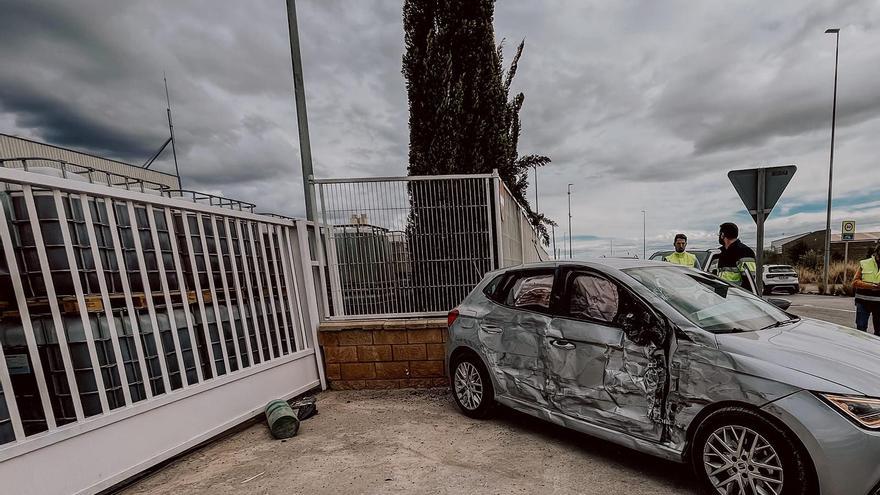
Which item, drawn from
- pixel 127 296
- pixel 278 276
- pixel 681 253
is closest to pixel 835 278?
pixel 681 253

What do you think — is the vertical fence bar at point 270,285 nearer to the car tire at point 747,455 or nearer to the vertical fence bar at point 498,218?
the vertical fence bar at point 498,218

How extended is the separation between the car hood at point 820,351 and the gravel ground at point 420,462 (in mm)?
997

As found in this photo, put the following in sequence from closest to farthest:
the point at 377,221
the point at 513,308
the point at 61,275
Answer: the point at 61,275 → the point at 513,308 → the point at 377,221

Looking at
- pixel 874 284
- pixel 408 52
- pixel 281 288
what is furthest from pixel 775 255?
pixel 281 288

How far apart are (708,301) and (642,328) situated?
627mm

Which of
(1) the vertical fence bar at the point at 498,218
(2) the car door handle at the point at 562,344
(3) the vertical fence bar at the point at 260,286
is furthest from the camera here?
(1) the vertical fence bar at the point at 498,218

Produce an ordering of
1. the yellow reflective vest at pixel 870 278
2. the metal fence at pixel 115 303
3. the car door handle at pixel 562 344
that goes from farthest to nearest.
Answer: the yellow reflective vest at pixel 870 278, the car door handle at pixel 562 344, the metal fence at pixel 115 303

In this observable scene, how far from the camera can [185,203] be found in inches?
131

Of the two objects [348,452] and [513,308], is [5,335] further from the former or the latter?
[513,308]

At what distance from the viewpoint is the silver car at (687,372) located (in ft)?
6.17

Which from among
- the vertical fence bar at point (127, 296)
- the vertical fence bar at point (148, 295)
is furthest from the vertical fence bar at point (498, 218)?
the vertical fence bar at point (127, 296)

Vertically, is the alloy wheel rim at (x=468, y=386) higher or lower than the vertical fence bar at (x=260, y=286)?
lower

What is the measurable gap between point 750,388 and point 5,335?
14.4ft

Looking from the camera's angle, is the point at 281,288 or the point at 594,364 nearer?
the point at 594,364
